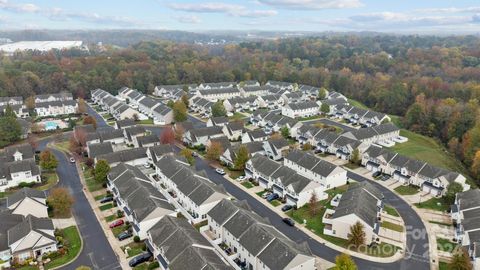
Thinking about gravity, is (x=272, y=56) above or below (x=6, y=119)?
above

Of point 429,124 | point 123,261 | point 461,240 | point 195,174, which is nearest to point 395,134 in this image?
point 429,124

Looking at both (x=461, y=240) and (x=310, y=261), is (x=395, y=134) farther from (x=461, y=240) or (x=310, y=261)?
(x=310, y=261)


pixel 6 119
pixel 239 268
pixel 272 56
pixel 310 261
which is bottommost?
pixel 239 268

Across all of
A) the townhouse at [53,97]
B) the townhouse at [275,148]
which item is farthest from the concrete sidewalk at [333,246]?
the townhouse at [53,97]

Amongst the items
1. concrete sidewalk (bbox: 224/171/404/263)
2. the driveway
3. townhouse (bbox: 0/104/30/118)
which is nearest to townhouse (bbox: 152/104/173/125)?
the driveway

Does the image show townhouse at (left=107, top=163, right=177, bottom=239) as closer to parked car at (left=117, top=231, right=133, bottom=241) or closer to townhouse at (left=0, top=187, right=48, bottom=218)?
parked car at (left=117, top=231, right=133, bottom=241)

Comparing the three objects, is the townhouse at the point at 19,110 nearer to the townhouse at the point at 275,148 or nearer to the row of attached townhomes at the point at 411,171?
the townhouse at the point at 275,148

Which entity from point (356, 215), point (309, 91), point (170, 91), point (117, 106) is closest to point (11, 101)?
point (117, 106)
